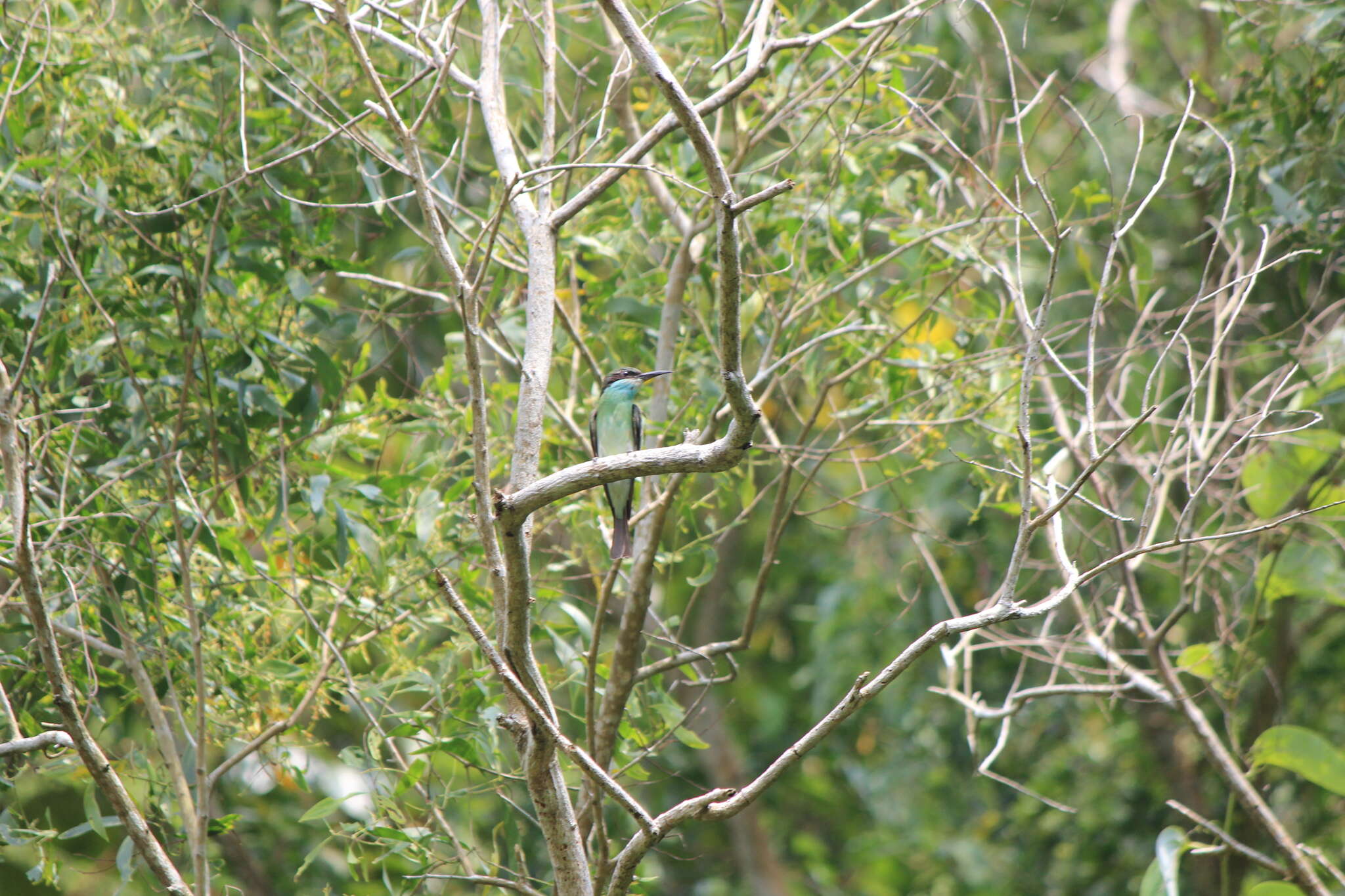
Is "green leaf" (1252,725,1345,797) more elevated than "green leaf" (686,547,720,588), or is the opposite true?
"green leaf" (686,547,720,588)

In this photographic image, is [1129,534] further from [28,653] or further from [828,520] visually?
[28,653]

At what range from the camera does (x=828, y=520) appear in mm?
6820

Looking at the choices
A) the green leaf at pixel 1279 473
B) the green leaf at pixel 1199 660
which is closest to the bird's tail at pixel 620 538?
the green leaf at pixel 1199 660

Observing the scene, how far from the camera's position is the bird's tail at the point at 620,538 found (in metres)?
3.41

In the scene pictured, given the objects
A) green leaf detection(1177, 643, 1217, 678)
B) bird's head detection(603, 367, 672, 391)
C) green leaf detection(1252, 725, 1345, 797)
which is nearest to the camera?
bird's head detection(603, 367, 672, 391)

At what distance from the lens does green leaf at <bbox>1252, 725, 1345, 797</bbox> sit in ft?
12.2

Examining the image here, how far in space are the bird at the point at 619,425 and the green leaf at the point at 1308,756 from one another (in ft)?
7.32

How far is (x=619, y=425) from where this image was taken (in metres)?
3.78

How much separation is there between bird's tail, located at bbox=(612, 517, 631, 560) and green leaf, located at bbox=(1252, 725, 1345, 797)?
2.25m

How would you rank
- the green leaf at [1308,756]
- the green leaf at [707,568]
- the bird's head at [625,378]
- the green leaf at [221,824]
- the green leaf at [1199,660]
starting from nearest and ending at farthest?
the green leaf at [221,824]
the green leaf at [707,568]
the bird's head at [625,378]
the green leaf at [1308,756]
the green leaf at [1199,660]

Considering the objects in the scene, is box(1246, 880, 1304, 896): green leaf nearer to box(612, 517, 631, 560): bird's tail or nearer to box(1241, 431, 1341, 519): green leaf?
box(1241, 431, 1341, 519): green leaf

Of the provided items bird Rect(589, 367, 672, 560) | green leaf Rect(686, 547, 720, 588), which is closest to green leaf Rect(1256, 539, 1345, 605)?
green leaf Rect(686, 547, 720, 588)

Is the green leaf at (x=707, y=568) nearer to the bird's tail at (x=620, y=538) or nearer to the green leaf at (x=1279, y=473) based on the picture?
the bird's tail at (x=620, y=538)

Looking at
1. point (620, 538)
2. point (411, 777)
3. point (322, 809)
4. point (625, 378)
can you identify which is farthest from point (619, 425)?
point (322, 809)
